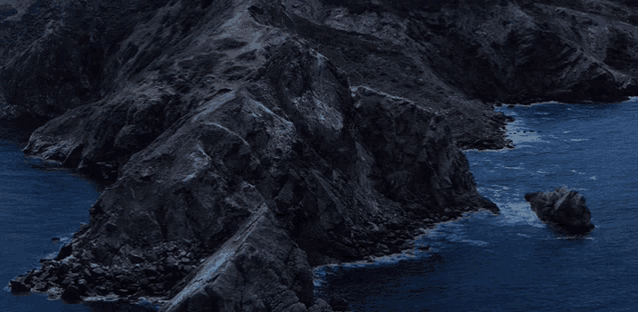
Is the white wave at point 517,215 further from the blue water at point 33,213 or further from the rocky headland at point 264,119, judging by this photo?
Answer: the blue water at point 33,213

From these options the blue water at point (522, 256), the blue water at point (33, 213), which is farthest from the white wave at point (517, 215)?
the blue water at point (33, 213)

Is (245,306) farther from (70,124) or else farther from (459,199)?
(70,124)

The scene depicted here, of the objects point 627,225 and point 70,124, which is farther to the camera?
point 70,124

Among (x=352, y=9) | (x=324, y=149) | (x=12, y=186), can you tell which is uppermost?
(x=352, y=9)

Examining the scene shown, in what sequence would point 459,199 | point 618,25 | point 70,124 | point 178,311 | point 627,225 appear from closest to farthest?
point 178,311
point 627,225
point 459,199
point 70,124
point 618,25

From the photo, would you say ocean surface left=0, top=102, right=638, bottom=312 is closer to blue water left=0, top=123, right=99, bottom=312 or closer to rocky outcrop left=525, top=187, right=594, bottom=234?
blue water left=0, top=123, right=99, bottom=312

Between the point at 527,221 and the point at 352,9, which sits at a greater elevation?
the point at 352,9

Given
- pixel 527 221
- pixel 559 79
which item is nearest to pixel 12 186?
pixel 527 221

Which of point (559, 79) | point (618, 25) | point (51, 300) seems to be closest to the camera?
point (51, 300)
